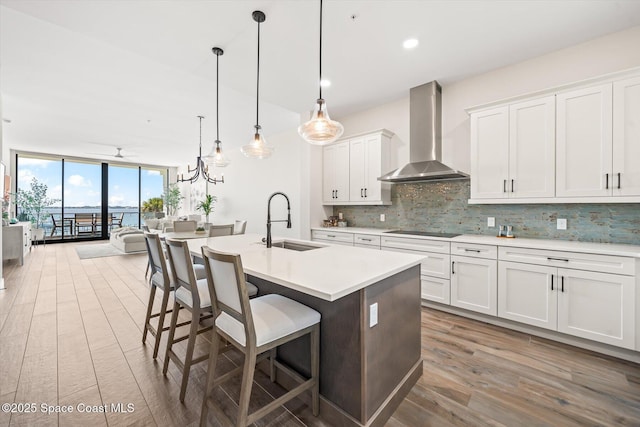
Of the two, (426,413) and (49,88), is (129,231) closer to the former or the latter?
(49,88)

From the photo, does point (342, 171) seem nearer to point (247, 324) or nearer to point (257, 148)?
point (257, 148)

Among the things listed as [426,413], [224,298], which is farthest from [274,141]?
[426,413]

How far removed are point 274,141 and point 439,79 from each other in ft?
14.3

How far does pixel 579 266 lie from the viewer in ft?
7.55

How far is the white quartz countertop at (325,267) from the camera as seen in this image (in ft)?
4.18

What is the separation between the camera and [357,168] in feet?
13.8

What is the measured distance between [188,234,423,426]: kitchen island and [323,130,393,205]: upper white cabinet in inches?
88.4

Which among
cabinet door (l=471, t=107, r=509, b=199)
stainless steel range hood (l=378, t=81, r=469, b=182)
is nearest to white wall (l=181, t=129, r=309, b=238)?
stainless steel range hood (l=378, t=81, r=469, b=182)

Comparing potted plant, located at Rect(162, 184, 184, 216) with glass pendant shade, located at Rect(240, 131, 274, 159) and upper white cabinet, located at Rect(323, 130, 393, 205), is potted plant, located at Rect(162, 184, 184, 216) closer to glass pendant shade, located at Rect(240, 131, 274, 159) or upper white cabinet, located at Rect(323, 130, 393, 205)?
upper white cabinet, located at Rect(323, 130, 393, 205)

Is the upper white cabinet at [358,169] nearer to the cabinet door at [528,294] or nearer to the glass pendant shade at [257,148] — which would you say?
the glass pendant shade at [257,148]

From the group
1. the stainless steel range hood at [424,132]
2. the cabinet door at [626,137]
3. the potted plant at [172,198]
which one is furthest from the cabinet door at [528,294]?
the potted plant at [172,198]

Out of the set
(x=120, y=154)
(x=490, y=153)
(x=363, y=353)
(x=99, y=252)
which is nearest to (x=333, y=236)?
(x=490, y=153)

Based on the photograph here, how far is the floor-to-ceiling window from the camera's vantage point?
332 inches

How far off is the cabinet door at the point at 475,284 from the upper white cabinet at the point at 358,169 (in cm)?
147
